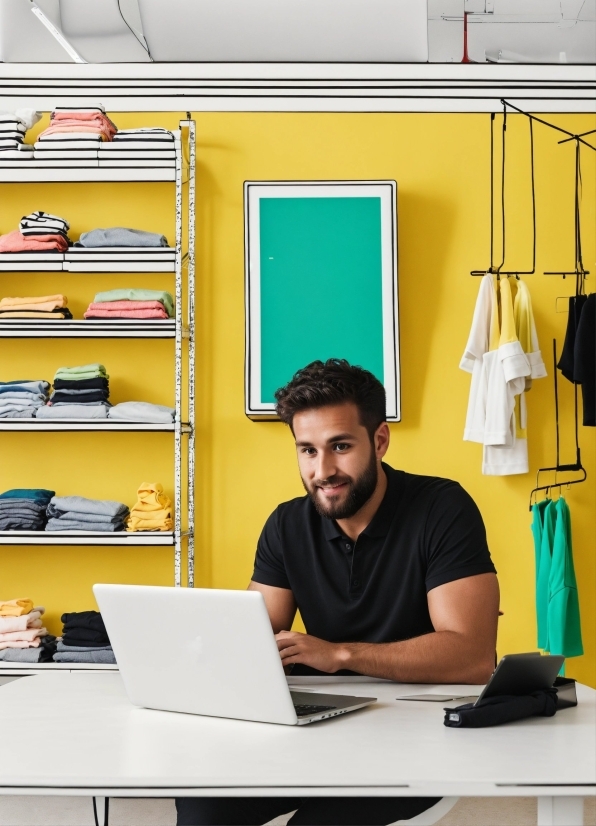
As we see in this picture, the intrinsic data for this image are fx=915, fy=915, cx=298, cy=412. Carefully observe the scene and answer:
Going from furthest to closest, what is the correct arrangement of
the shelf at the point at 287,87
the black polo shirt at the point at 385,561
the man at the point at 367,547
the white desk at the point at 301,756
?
1. the shelf at the point at 287,87
2. the black polo shirt at the point at 385,561
3. the man at the point at 367,547
4. the white desk at the point at 301,756

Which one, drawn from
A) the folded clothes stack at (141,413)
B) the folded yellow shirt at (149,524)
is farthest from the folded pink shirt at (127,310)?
the folded yellow shirt at (149,524)

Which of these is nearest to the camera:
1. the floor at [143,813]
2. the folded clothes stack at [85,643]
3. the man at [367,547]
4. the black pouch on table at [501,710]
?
the black pouch on table at [501,710]

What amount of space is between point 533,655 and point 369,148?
9.29 ft

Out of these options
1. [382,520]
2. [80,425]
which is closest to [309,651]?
[382,520]

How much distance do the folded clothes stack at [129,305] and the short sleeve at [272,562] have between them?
1483 millimetres

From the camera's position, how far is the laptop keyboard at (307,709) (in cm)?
145

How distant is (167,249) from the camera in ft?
11.7

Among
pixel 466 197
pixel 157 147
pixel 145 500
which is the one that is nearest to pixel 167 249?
pixel 157 147

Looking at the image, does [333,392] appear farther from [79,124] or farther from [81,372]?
[79,124]

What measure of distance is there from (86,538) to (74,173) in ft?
4.71

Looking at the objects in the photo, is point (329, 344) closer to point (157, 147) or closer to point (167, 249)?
point (167, 249)

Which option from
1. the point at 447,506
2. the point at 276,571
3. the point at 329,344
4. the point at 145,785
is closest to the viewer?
the point at 145,785

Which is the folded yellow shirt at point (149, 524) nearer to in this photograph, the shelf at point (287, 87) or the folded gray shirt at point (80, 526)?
the folded gray shirt at point (80, 526)

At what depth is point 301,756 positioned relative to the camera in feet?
4.09
